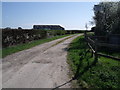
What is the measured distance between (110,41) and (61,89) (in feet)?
37.3

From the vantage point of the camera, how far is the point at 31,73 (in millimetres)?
5730

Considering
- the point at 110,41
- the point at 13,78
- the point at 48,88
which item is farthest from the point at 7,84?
the point at 110,41

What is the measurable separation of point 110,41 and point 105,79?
10111 millimetres

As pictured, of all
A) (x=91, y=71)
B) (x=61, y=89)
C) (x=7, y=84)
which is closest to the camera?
(x=61, y=89)

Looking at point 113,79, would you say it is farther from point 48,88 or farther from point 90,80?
point 48,88

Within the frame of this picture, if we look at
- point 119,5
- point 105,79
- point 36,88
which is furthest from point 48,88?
point 119,5

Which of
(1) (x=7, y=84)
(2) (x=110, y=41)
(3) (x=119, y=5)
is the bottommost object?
(1) (x=7, y=84)

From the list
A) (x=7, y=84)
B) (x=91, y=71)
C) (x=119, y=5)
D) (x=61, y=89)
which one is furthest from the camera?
(x=119, y=5)

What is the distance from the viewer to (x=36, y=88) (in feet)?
13.9

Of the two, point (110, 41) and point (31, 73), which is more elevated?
point (110, 41)

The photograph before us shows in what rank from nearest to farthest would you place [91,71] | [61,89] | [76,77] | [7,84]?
[61,89] → [7,84] → [76,77] → [91,71]

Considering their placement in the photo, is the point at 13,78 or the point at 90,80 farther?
the point at 13,78

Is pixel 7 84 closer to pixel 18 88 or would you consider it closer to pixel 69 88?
pixel 18 88

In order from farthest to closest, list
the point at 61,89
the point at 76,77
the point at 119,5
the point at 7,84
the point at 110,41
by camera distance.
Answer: the point at 119,5
the point at 110,41
the point at 76,77
the point at 7,84
the point at 61,89
